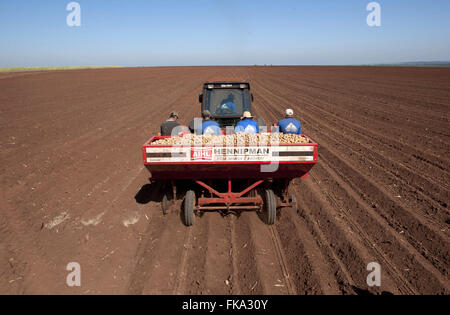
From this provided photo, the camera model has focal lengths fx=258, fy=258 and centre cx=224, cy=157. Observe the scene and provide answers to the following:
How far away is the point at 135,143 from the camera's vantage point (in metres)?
9.59

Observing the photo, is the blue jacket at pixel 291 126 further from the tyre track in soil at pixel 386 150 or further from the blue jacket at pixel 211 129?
the tyre track in soil at pixel 386 150

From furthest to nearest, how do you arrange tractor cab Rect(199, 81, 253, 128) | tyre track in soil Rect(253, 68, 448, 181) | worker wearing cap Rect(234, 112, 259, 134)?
tyre track in soil Rect(253, 68, 448, 181)
tractor cab Rect(199, 81, 253, 128)
worker wearing cap Rect(234, 112, 259, 134)

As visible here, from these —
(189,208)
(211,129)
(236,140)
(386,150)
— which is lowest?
(189,208)

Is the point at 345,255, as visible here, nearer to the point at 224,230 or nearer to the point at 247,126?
the point at 224,230

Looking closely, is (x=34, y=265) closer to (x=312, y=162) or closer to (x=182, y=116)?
(x=312, y=162)

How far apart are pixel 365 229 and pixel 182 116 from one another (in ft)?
36.6

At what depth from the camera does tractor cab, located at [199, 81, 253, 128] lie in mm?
6449

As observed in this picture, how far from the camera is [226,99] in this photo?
6.56m

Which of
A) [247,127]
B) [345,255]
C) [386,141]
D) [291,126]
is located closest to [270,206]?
[345,255]

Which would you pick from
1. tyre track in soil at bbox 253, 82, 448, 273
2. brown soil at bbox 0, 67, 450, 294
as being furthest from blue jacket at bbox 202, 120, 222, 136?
tyre track in soil at bbox 253, 82, 448, 273

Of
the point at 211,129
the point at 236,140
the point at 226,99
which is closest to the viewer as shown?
the point at 236,140

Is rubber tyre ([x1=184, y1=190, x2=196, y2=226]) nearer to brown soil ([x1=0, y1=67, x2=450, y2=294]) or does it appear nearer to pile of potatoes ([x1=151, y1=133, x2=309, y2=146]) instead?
brown soil ([x1=0, y1=67, x2=450, y2=294])

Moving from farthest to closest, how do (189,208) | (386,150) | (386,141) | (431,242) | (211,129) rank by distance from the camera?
1. (386,141)
2. (386,150)
3. (211,129)
4. (189,208)
5. (431,242)
